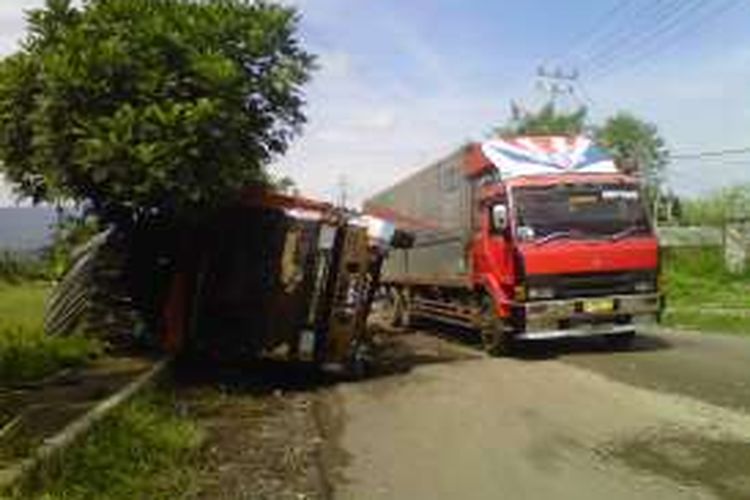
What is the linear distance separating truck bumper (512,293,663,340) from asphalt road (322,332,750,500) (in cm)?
44

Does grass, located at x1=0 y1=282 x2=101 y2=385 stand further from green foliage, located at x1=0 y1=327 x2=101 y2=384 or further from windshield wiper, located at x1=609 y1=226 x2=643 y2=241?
windshield wiper, located at x1=609 y1=226 x2=643 y2=241

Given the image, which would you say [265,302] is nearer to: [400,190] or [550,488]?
[550,488]

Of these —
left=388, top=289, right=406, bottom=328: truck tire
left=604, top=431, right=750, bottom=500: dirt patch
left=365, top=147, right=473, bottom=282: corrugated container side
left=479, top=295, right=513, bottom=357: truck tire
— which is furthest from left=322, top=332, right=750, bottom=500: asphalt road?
left=388, top=289, right=406, bottom=328: truck tire

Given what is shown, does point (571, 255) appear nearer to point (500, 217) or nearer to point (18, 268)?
point (500, 217)

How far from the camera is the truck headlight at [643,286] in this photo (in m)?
20.4

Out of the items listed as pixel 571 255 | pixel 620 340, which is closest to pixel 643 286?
pixel 571 255

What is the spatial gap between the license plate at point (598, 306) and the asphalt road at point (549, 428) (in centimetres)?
68

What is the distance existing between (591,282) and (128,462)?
1040 centimetres

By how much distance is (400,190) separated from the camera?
31641mm

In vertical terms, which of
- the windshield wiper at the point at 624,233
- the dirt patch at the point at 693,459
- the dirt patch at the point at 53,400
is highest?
the windshield wiper at the point at 624,233

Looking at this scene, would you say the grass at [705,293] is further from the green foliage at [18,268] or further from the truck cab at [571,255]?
the green foliage at [18,268]

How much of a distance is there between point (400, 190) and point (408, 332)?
4.16 meters

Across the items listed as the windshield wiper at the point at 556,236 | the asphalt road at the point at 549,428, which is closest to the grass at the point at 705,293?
the windshield wiper at the point at 556,236

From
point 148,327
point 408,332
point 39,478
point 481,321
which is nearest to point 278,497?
point 39,478
